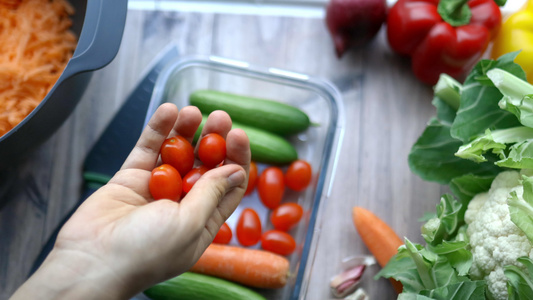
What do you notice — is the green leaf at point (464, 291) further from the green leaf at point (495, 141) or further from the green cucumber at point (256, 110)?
the green cucumber at point (256, 110)

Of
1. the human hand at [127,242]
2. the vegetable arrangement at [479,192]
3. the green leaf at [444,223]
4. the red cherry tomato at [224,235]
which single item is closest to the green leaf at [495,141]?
the vegetable arrangement at [479,192]

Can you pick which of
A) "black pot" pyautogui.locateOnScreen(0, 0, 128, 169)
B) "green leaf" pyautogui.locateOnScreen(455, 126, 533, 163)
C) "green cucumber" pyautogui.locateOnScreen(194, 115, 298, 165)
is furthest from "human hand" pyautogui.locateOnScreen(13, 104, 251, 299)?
"green leaf" pyautogui.locateOnScreen(455, 126, 533, 163)

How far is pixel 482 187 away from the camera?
95 cm

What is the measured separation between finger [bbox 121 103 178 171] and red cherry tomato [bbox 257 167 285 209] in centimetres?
34

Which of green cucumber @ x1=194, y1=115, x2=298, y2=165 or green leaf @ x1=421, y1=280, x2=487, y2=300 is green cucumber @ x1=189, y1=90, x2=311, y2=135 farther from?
green leaf @ x1=421, y1=280, x2=487, y2=300

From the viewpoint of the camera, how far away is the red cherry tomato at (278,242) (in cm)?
107

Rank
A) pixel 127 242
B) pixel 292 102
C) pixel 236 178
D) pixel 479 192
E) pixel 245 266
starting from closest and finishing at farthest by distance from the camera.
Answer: pixel 127 242
pixel 236 178
pixel 479 192
pixel 245 266
pixel 292 102

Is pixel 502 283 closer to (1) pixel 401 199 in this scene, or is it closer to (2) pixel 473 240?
(2) pixel 473 240

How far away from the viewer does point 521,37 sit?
3.45 feet

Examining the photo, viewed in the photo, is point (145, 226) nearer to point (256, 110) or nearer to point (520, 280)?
point (256, 110)

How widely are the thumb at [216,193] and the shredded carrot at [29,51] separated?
1.71ft

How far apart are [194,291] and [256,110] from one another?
48 centimetres

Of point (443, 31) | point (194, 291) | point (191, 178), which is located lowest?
point (194, 291)

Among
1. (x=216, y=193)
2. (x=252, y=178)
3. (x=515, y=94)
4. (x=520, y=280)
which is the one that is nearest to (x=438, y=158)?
(x=515, y=94)
